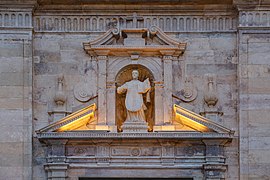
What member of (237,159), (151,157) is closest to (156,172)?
(151,157)

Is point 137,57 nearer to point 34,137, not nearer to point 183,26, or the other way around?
point 183,26

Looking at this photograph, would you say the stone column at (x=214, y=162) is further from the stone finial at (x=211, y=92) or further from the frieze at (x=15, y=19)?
the frieze at (x=15, y=19)

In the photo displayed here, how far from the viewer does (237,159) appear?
→ 18766mm

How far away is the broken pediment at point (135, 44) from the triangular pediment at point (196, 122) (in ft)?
3.98

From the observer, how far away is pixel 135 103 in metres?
18.8

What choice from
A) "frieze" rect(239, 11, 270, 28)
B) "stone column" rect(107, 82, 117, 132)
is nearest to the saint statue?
"stone column" rect(107, 82, 117, 132)

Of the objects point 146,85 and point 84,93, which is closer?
point 146,85

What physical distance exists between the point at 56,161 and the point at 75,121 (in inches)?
34.5

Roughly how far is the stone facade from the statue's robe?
0.89ft

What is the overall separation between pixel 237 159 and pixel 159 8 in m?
3.47

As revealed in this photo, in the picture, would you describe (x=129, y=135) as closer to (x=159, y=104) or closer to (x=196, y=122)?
(x=159, y=104)

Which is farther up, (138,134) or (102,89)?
(102,89)

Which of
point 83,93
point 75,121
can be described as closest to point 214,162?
point 75,121

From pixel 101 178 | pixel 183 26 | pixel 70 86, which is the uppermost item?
pixel 183 26
